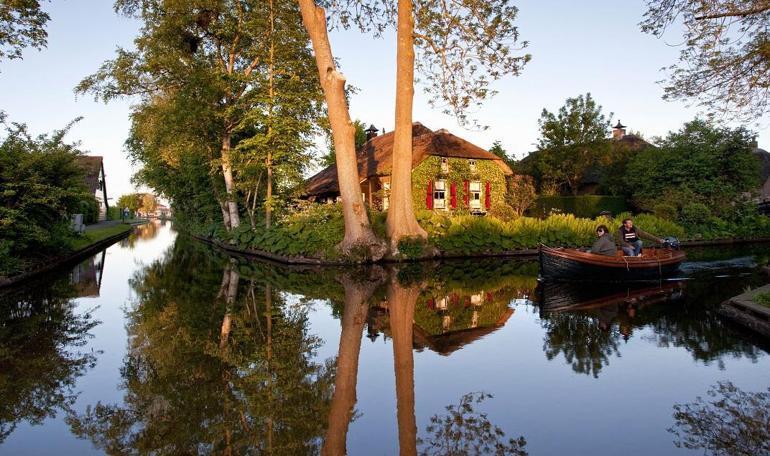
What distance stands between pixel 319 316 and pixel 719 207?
27.5 meters

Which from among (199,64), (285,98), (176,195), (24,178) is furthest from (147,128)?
(176,195)

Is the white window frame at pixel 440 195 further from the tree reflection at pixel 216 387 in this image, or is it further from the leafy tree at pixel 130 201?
the leafy tree at pixel 130 201

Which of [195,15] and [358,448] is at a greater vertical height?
[195,15]

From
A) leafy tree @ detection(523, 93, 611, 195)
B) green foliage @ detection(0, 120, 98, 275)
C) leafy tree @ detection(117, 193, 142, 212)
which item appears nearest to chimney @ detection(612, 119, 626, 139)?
leafy tree @ detection(523, 93, 611, 195)

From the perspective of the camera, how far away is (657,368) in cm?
561

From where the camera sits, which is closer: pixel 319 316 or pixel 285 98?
pixel 319 316

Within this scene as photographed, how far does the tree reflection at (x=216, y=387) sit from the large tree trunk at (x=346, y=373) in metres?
0.11

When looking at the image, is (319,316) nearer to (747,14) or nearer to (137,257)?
(747,14)

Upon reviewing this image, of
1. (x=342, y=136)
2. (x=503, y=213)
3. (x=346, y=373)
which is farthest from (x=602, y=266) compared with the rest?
(x=503, y=213)

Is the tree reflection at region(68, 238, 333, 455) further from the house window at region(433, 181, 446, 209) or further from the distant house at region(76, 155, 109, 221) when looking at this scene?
the distant house at region(76, 155, 109, 221)

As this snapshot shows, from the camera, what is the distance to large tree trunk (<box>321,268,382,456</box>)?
3877mm

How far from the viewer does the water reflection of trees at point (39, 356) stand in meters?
4.72

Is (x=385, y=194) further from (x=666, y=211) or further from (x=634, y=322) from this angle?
(x=634, y=322)

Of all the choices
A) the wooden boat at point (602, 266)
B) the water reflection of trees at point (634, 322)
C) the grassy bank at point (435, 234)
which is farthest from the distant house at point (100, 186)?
the water reflection of trees at point (634, 322)
